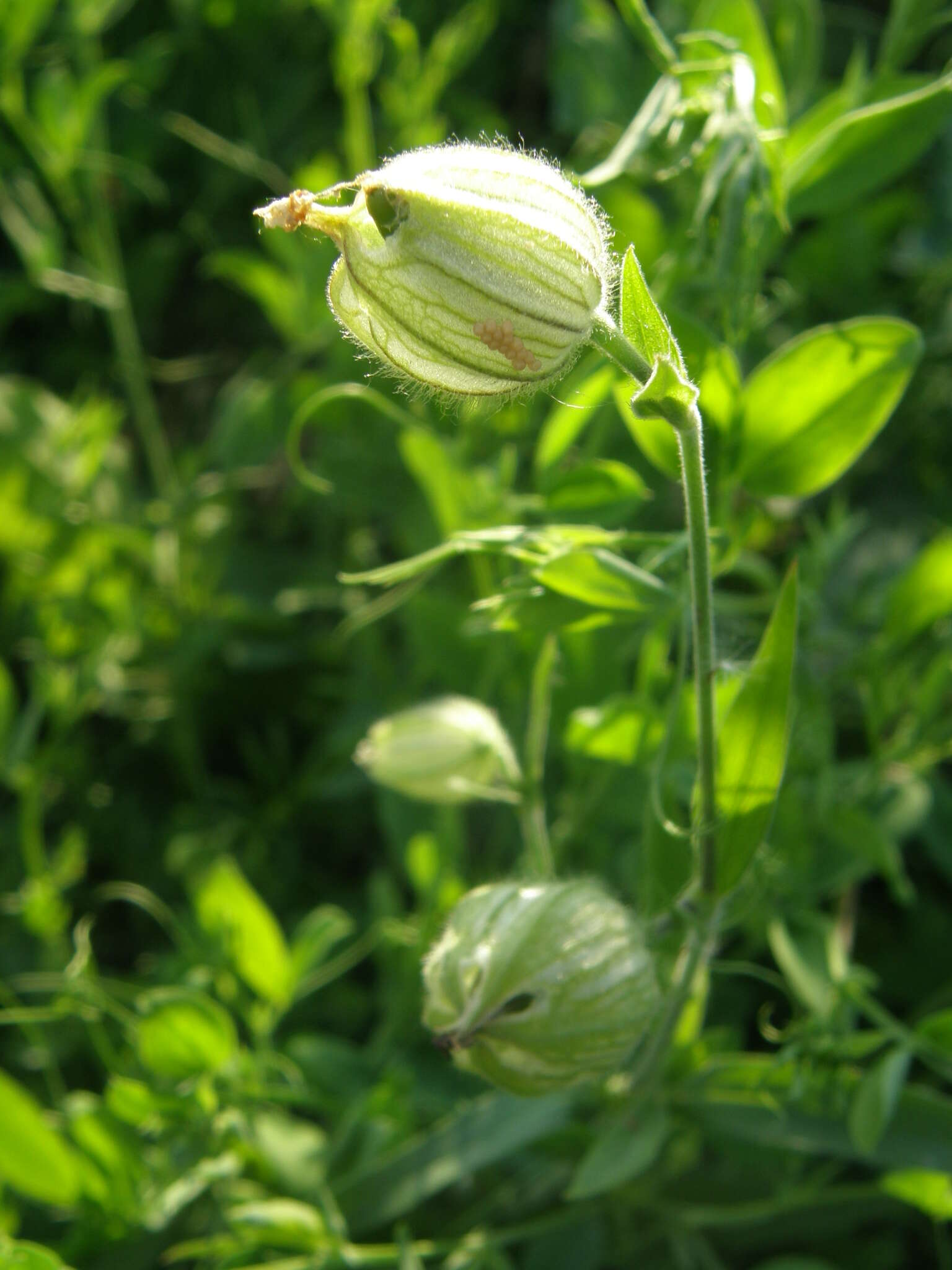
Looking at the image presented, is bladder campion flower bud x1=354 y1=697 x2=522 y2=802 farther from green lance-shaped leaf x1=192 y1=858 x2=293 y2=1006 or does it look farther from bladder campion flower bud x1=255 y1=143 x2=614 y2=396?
bladder campion flower bud x1=255 y1=143 x2=614 y2=396

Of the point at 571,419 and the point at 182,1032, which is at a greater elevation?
the point at 571,419

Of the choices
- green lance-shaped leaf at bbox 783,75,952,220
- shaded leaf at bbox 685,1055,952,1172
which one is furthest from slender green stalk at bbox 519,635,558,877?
green lance-shaped leaf at bbox 783,75,952,220

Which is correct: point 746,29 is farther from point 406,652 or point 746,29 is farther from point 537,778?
point 406,652

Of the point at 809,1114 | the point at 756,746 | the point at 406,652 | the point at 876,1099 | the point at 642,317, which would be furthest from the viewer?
the point at 406,652

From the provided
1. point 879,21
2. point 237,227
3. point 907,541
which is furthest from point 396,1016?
point 879,21

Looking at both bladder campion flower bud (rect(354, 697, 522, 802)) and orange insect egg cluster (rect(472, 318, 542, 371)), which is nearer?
orange insect egg cluster (rect(472, 318, 542, 371))

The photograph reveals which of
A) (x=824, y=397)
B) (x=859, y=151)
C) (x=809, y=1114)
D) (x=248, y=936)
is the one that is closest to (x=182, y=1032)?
(x=248, y=936)

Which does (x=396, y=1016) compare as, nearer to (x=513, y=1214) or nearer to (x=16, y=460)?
(x=513, y=1214)
